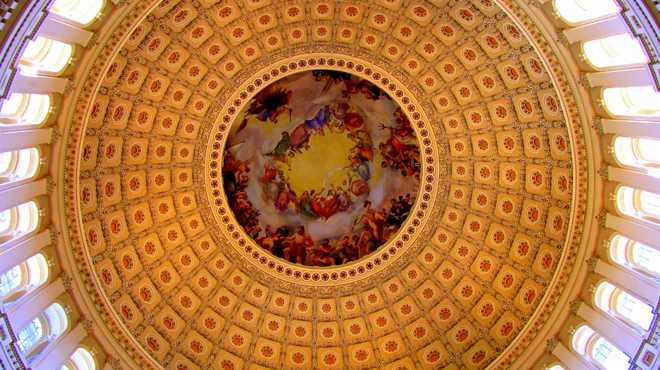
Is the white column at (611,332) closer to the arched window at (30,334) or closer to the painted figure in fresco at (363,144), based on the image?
the painted figure in fresco at (363,144)

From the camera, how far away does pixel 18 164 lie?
16.7 metres

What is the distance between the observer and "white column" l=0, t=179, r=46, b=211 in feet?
49.9

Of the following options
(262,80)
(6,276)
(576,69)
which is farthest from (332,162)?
(6,276)

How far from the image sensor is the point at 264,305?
25.7 meters

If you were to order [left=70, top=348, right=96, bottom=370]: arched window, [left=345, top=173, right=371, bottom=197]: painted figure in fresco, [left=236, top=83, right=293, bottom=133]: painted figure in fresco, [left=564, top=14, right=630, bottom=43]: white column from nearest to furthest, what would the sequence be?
[left=564, top=14, right=630, bottom=43]: white column → [left=70, top=348, right=96, bottom=370]: arched window → [left=236, top=83, right=293, bottom=133]: painted figure in fresco → [left=345, top=173, right=371, bottom=197]: painted figure in fresco

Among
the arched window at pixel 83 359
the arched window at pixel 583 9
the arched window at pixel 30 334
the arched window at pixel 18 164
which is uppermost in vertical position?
the arched window at pixel 583 9

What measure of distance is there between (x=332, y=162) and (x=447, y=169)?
7.06 meters

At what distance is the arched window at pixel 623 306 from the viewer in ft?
54.6

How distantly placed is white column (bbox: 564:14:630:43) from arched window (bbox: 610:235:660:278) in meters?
7.55

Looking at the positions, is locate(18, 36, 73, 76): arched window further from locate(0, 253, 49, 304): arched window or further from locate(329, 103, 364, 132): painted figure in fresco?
locate(329, 103, 364, 132): painted figure in fresco

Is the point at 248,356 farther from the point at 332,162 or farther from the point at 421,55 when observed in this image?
the point at 421,55

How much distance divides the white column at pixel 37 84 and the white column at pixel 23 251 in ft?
17.0

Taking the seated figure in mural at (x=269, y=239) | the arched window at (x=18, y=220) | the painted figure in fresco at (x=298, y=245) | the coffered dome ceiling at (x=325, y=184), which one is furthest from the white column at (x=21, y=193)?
the painted figure in fresco at (x=298, y=245)

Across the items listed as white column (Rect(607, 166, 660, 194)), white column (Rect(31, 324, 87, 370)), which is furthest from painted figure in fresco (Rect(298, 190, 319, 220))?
white column (Rect(607, 166, 660, 194))
